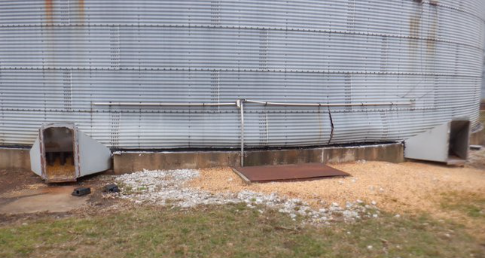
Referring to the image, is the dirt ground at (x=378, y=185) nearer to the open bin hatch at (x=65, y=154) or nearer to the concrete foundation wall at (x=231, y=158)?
the concrete foundation wall at (x=231, y=158)

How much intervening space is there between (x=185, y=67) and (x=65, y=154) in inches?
119

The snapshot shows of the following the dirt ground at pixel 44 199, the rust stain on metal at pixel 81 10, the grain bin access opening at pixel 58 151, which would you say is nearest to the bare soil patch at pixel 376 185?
the dirt ground at pixel 44 199

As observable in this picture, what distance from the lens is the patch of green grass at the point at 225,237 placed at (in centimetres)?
425

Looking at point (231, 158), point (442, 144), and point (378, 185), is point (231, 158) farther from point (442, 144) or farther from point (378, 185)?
point (442, 144)

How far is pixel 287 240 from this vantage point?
4.57 meters

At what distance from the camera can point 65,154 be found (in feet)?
25.1

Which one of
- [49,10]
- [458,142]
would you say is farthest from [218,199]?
[458,142]

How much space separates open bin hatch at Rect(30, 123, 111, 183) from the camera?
6832 mm

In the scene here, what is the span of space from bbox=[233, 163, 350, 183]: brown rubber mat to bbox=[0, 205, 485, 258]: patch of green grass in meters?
1.38

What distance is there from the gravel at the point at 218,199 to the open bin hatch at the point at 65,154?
1.95ft

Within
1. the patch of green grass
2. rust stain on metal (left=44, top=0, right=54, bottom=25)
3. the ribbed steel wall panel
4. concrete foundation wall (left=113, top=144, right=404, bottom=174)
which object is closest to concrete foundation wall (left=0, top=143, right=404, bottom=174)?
concrete foundation wall (left=113, top=144, right=404, bottom=174)

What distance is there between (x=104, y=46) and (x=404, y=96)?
22.0 feet

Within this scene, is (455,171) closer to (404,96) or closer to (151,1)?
(404,96)

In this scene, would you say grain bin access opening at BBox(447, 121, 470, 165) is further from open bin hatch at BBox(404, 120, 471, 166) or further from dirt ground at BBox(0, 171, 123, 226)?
dirt ground at BBox(0, 171, 123, 226)
